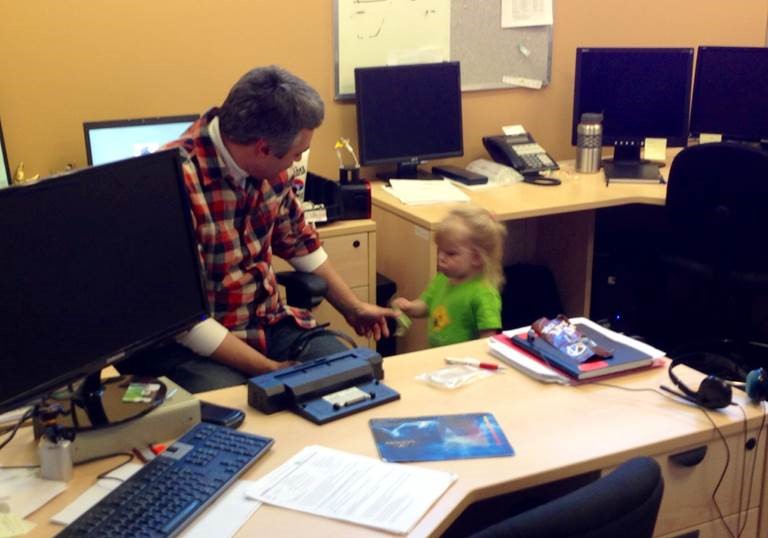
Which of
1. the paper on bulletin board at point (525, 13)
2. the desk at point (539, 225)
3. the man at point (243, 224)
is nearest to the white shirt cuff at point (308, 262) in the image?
the man at point (243, 224)

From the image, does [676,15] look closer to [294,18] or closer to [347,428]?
[294,18]

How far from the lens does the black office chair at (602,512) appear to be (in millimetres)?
1003

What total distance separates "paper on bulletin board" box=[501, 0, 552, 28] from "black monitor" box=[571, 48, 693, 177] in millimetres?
267

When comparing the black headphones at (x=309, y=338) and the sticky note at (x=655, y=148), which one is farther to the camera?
the sticky note at (x=655, y=148)

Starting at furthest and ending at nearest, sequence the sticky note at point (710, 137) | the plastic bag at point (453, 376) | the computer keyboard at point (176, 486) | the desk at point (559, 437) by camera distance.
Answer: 1. the sticky note at point (710, 137)
2. the plastic bag at point (453, 376)
3. the desk at point (559, 437)
4. the computer keyboard at point (176, 486)

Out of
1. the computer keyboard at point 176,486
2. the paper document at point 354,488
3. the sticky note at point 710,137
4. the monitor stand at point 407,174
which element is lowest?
the paper document at point 354,488

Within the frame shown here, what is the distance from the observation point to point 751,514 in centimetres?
179

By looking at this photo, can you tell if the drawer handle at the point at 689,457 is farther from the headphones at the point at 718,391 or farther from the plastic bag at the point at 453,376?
the plastic bag at the point at 453,376

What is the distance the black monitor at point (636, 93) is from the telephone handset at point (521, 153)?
222mm

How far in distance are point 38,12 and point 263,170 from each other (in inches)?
49.6

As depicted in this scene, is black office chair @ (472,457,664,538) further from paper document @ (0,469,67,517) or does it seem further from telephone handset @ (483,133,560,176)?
telephone handset @ (483,133,560,176)

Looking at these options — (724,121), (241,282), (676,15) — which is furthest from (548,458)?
(676,15)

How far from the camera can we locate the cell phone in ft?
5.47

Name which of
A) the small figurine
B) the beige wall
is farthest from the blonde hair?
the beige wall
